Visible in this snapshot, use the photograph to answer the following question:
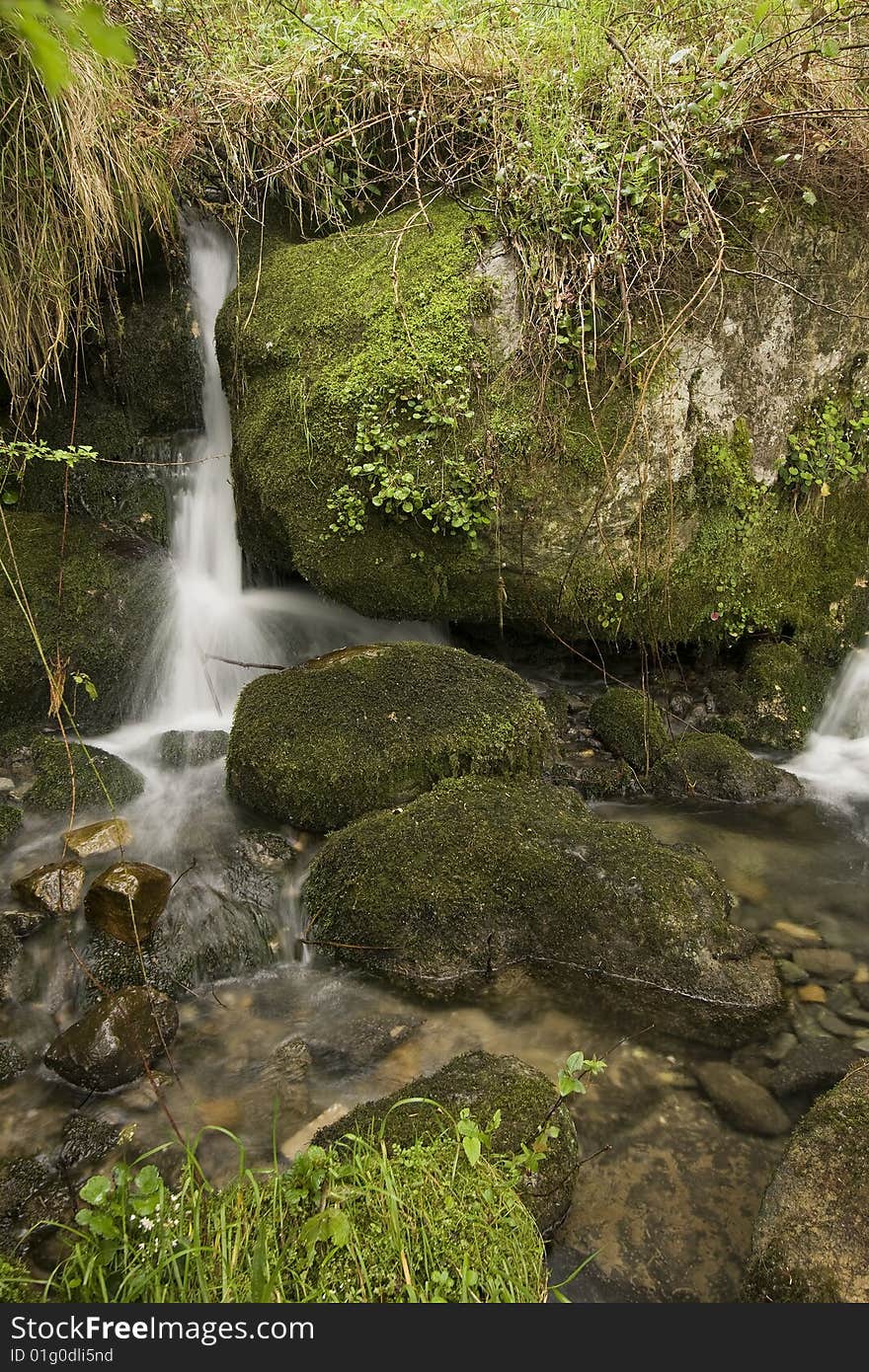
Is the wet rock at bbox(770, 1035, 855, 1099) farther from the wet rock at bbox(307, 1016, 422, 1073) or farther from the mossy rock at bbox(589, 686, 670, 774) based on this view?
the mossy rock at bbox(589, 686, 670, 774)

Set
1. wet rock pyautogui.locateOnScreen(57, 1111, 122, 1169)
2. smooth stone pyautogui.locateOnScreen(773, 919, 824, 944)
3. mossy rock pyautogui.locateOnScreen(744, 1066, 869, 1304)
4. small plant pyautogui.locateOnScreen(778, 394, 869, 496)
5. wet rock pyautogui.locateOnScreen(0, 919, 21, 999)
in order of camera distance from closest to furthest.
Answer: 1. mossy rock pyautogui.locateOnScreen(744, 1066, 869, 1304)
2. wet rock pyautogui.locateOnScreen(57, 1111, 122, 1169)
3. wet rock pyautogui.locateOnScreen(0, 919, 21, 999)
4. smooth stone pyautogui.locateOnScreen(773, 919, 824, 944)
5. small plant pyautogui.locateOnScreen(778, 394, 869, 496)

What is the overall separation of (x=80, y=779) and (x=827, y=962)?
4.04 metres

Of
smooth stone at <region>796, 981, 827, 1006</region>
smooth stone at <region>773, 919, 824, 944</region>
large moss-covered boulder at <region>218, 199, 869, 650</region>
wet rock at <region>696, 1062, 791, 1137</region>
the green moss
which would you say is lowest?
wet rock at <region>696, 1062, 791, 1137</region>

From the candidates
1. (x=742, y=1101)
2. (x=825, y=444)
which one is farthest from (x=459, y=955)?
(x=825, y=444)

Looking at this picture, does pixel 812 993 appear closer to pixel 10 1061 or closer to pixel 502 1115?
pixel 502 1115

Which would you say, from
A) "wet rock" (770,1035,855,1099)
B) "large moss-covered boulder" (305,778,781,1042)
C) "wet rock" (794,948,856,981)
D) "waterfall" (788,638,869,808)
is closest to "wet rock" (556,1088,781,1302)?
"wet rock" (770,1035,855,1099)

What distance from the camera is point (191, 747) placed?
504 cm

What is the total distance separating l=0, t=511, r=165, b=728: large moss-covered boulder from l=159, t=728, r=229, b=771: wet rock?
535 mm

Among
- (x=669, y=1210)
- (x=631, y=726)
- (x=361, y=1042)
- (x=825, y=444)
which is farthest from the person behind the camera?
(x=825, y=444)

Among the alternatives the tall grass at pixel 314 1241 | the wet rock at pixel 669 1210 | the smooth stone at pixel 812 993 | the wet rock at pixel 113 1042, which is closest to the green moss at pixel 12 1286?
the tall grass at pixel 314 1241

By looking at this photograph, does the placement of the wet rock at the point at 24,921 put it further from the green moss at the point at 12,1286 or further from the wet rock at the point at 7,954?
the green moss at the point at 12,1286

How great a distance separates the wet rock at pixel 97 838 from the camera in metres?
4.07

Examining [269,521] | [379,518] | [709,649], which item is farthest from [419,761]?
[709,649]

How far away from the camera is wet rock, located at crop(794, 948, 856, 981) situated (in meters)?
3.53
